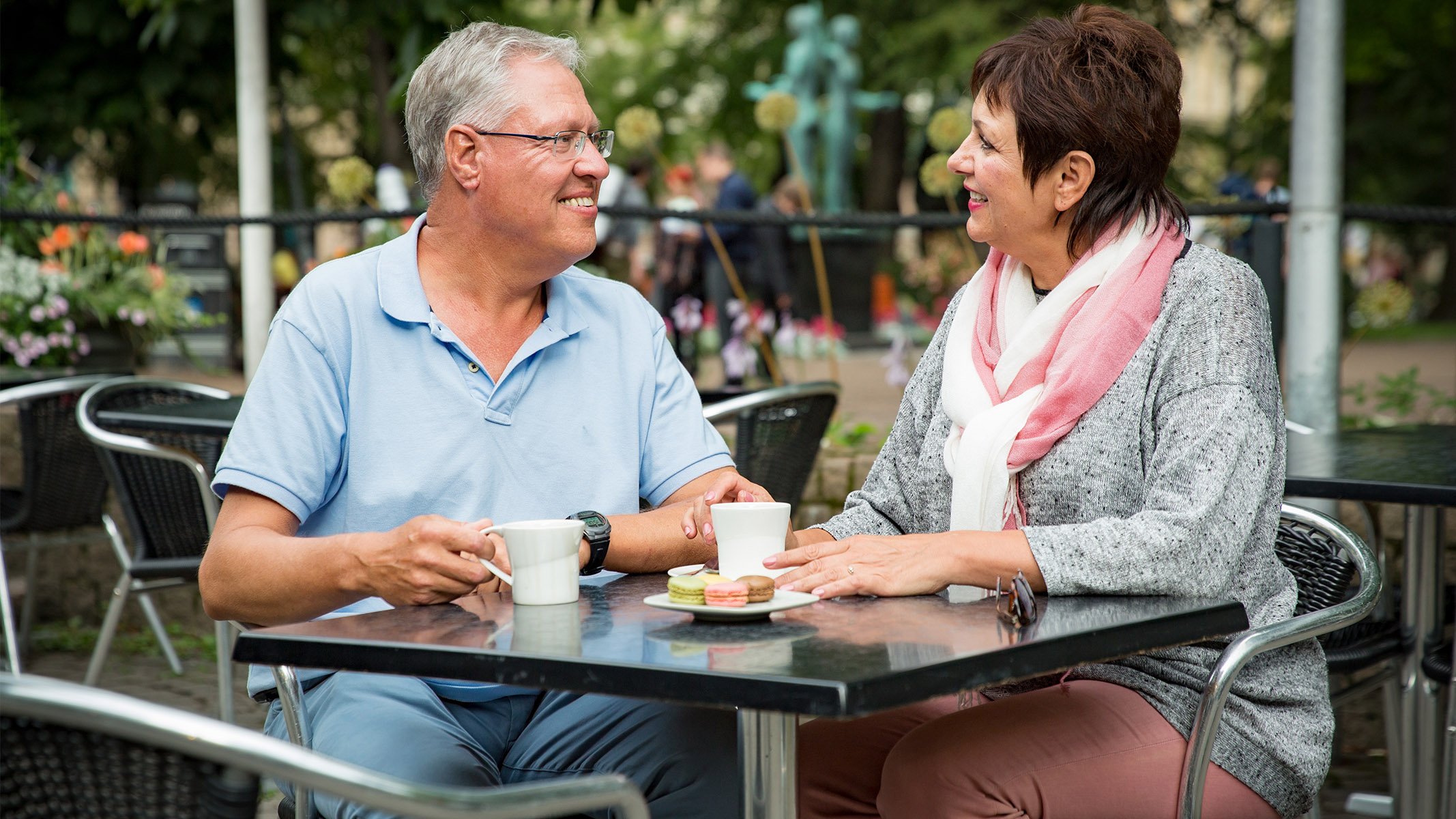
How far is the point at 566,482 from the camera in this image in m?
2.42

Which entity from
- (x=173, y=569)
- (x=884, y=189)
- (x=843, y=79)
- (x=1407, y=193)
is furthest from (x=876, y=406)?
(x=1407, y=193)

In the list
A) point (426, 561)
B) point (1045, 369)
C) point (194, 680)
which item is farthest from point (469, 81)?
point (194, 680)

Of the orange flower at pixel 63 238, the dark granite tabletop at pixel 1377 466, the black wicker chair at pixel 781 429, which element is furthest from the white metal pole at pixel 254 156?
the dark granite tabletop at pixel 1377 466

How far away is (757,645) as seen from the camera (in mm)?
1677

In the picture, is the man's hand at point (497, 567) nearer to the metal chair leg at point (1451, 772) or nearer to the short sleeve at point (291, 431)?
the short sleeve at point (291, 431)

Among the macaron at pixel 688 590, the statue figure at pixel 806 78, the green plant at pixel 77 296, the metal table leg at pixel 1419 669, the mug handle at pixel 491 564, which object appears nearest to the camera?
the macaron at pixel 688 590

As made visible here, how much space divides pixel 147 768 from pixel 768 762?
71cm

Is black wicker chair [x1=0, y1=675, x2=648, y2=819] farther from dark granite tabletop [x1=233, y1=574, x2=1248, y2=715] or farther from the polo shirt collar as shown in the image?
the polo shirt collar

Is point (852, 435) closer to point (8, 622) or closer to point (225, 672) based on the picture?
point (225, 672)

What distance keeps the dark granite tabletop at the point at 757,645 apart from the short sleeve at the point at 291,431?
39cm

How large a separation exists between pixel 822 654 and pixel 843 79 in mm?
16354

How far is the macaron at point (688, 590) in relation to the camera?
6.01ft

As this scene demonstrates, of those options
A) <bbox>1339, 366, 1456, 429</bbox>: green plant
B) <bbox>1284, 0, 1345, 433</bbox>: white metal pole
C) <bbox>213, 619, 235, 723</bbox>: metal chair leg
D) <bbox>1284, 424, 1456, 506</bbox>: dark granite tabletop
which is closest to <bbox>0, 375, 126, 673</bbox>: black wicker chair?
<bbox>213, 619, 235, 723</bbox>: metal chair leg

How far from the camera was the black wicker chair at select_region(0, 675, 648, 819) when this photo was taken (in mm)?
1244
